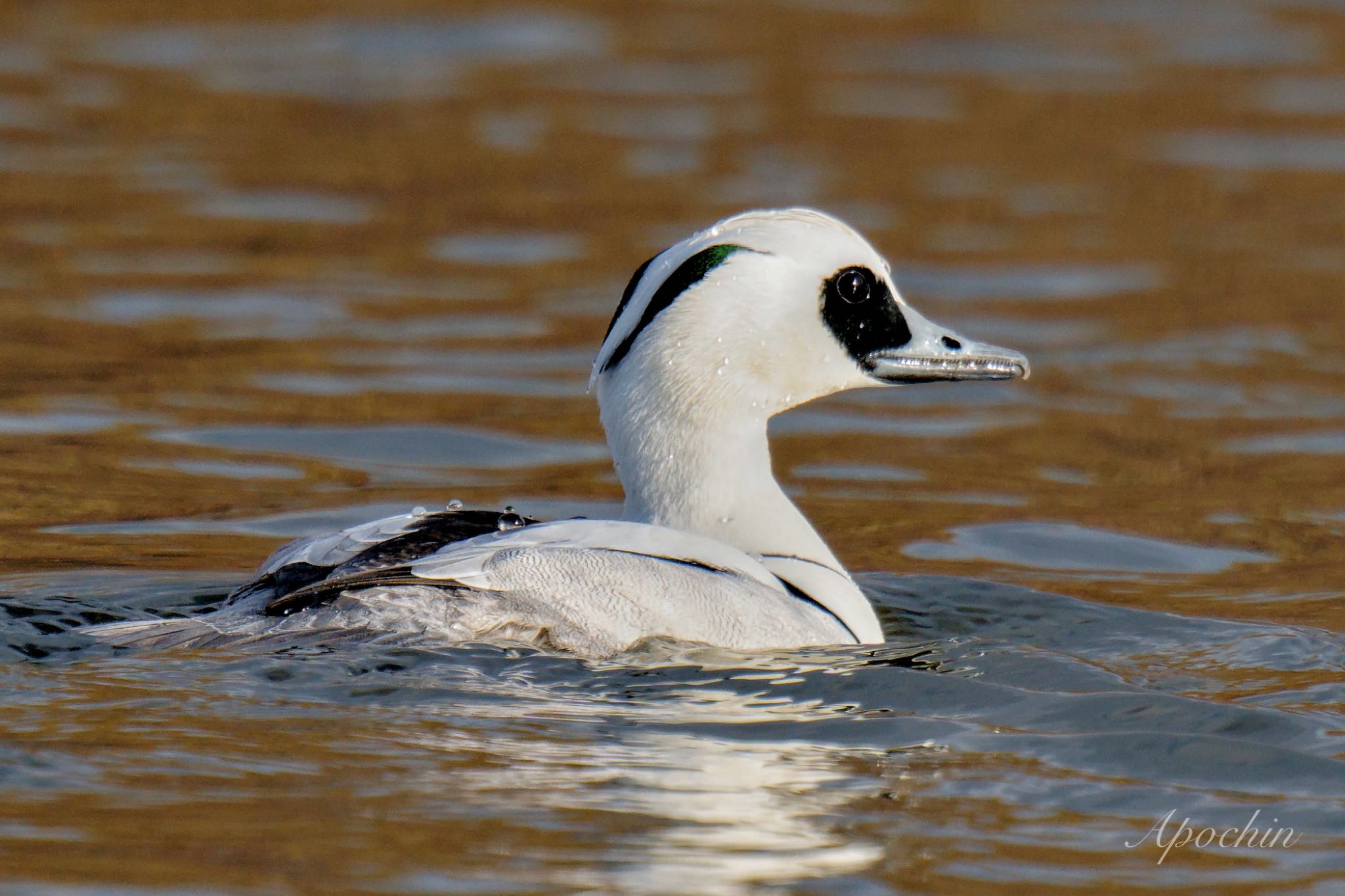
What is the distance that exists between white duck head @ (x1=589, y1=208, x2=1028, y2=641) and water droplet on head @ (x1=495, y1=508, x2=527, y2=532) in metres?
0.42

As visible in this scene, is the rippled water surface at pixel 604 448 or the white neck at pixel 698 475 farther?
the white neck at pixel 698 475

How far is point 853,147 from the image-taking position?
17.8m

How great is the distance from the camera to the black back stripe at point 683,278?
7.18m

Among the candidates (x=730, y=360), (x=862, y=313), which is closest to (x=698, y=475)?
(x=730, y=360)

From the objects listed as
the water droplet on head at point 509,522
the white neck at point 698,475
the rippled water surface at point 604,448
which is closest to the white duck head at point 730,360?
the white neck at point 698,475

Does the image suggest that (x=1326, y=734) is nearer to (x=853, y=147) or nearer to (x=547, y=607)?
(x=547, y=607)

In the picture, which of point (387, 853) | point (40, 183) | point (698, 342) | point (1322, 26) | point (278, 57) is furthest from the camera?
point (1322, 26)

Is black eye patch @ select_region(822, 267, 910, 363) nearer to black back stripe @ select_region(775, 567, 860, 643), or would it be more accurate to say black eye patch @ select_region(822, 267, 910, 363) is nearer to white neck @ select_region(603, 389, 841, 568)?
white neck @ select_region(603, 389, 841, 568)

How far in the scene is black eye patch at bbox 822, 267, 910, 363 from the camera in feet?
24.2

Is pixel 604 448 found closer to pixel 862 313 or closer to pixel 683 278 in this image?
pixel 862 313

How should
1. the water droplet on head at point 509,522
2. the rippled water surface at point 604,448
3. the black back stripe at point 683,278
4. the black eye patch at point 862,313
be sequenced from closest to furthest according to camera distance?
the rippled water surface at point 604,448, the water droplet on head at point 509,522, the black back stripe at point 683,278, the black eye patch at point 862,313

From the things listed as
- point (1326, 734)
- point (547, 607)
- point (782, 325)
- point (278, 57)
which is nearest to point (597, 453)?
point (782, 325)

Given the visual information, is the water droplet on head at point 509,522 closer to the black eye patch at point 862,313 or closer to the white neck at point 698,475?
the white neck at point 698,475

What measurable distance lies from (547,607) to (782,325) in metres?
1.45
